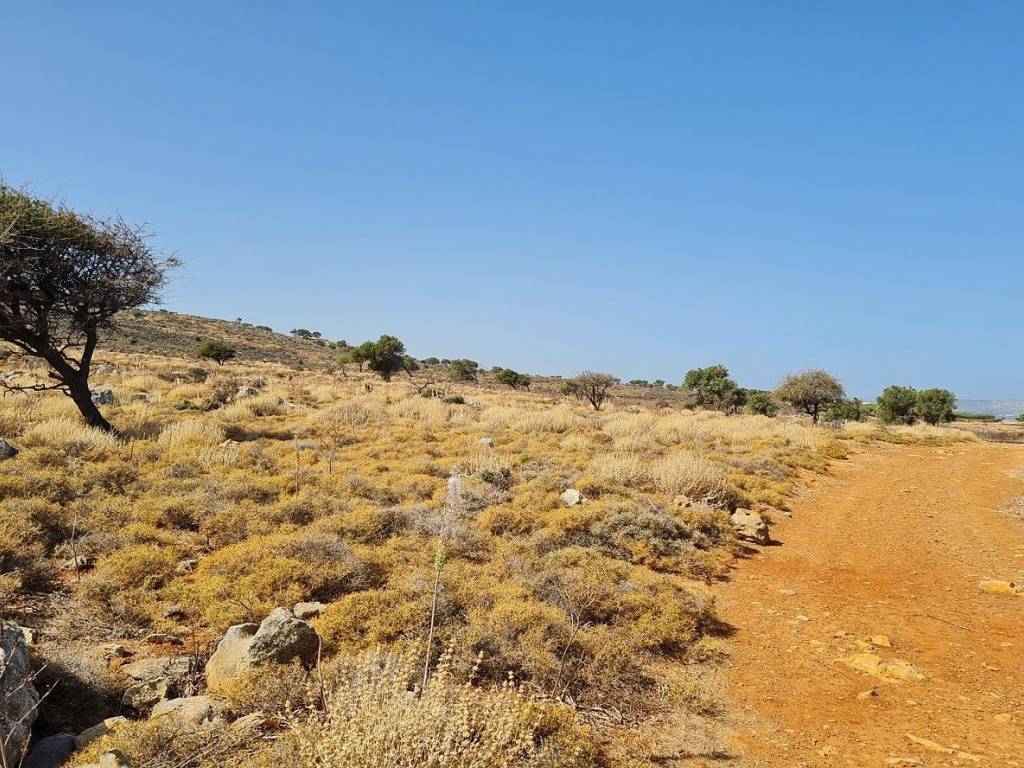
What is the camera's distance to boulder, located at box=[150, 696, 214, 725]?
3479 mm

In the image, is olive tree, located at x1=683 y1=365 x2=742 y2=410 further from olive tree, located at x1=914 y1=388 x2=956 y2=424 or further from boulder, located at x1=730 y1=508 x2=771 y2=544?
boulder, located at x1=730 y1=508 x2=771 y2=544

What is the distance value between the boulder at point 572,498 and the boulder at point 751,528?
110 inches

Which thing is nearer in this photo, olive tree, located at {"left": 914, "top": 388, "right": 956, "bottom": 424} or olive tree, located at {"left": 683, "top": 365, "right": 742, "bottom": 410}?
olive tree, located at {"left": 914, "top": 388, "right": 956, "bottom": 424}

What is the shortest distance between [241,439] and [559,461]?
8.00m

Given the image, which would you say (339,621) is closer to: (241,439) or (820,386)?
(241,439)

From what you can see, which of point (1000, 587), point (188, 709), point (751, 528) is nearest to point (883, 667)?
point (1000, 587)

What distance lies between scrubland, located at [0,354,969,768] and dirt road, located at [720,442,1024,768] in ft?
1.80

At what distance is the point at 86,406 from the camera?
11.4 metres

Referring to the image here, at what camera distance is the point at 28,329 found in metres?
11.1

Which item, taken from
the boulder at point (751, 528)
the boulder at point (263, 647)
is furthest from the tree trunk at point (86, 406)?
the boulder at point (751, 528)

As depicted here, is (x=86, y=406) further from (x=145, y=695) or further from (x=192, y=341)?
(x=192, y=341)

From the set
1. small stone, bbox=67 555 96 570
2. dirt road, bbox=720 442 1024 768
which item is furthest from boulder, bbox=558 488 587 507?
small stone, bbox=67 555 96 570

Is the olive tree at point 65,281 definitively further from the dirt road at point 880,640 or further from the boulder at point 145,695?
the dirt road at point 880,640

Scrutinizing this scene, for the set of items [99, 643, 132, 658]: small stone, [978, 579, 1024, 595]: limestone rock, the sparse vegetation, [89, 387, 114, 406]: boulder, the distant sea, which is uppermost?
the distant sea
